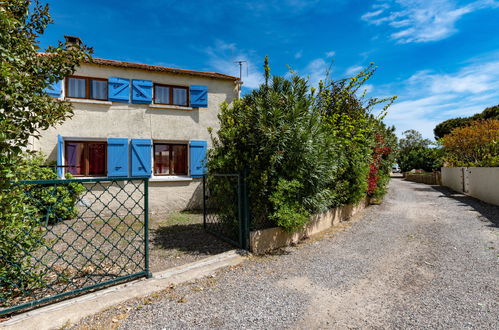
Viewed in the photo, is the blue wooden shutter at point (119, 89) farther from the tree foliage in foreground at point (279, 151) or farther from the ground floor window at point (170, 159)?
the tree foliage in foreground at point (279, 151)

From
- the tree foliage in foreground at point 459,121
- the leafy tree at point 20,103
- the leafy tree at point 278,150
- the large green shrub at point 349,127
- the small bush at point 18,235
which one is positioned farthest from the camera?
the tree foliage in foreground at point 459,121

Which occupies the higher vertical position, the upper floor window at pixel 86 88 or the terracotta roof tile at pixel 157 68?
the terracotta roof tile at pixel 157 68

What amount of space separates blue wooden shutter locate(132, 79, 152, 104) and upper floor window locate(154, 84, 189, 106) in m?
0.41

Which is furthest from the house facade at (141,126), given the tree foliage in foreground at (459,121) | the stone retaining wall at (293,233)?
the tree foliage in foreground at (459,121)

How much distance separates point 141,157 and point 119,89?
8.10 ft

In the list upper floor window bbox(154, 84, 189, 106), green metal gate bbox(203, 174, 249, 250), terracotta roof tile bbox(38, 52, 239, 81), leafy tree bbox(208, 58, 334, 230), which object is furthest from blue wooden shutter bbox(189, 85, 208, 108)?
leafy tree bbox(208, 58, 334, 230)

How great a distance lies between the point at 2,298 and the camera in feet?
8.38

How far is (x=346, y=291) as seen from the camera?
3328 mm

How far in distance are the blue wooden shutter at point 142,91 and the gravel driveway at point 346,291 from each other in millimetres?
7184

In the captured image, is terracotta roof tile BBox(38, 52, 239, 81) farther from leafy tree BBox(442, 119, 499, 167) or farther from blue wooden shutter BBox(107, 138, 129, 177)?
leafy tree BBox(442, 119, 499, 167)

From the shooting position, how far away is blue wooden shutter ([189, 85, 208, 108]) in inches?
383

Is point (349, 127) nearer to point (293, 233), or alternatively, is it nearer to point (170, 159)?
point (293, 233)

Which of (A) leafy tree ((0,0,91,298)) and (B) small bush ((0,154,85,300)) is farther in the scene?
(B) small bush ((0,154,85,300))

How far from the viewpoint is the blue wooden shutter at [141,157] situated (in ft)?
28.6
